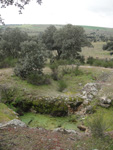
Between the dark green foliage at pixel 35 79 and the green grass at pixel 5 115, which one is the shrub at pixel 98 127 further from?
the dark green foliage at pixel 35 79

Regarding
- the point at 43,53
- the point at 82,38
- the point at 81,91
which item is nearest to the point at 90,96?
the point at 81,91

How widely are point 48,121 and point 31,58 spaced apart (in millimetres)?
5806

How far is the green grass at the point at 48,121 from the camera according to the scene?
8.95 meters

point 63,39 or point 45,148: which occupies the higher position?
point 63,39

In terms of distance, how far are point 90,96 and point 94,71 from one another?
21.3 ft

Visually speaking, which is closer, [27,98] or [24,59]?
[27,98]

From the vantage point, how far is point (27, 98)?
10883mm

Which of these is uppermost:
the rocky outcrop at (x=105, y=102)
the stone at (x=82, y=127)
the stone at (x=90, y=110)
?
the rocky outcrop at (x=105, y=102)

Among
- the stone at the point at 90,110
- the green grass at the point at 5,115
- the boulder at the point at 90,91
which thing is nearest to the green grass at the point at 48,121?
the green grass at the point at 5,115

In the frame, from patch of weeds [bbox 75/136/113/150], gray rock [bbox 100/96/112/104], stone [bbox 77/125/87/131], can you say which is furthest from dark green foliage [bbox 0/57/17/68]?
patch of weeds [bbox 75/136/113/150]

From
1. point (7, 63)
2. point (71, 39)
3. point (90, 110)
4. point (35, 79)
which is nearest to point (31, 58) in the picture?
point (35, 79)

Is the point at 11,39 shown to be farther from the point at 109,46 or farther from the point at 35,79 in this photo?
the point at 109,46

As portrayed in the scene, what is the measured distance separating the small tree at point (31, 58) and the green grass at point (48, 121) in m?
4.46

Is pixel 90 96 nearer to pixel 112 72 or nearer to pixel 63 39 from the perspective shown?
pixel 112 72
